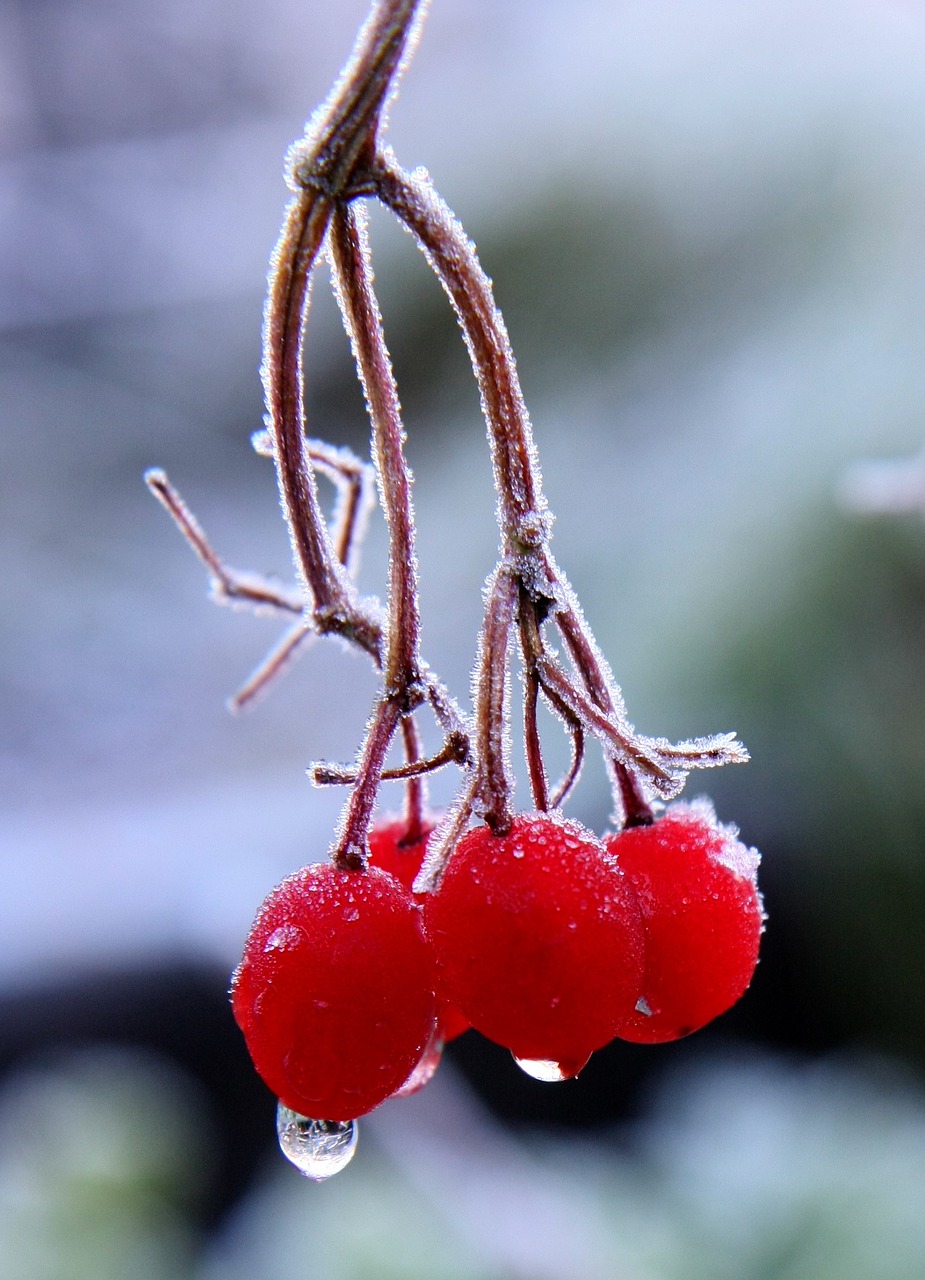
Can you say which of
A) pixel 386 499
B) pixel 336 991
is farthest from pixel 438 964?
pixel 386 499

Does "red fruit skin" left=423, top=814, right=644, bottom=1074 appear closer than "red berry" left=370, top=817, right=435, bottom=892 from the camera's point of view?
Yes

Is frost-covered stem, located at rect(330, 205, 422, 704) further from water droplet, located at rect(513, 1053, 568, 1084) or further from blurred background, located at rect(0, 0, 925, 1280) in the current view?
blurred background, located at rect(0, 0, 925, 1280)

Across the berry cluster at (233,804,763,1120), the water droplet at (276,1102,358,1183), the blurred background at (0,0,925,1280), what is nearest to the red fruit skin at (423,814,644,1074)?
the berry cluster at (233,804,763,1120)

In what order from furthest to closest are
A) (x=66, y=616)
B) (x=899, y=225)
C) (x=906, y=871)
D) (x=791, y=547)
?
(x=66, y=616)
(x=899, y=225)
(x=791, y=547)
(x=906, y=871)

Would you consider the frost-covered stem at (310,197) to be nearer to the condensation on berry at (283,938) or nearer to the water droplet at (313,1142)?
the condensation on berry at (283,938)

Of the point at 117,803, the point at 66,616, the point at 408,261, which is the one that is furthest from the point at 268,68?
the point at 117,803

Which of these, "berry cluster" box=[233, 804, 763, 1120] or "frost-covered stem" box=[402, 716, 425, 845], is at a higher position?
"frost-covered stem" box=[402, 716, 425, 845]

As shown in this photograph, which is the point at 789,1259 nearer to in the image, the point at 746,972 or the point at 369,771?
the point at 746,972

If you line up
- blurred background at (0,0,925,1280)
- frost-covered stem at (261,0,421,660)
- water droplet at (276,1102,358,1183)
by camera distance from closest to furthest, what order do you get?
frost-covered stem at (261,0,421,660)
water droplet at (276,1102,358,1183)
blurred background at (0,0,925,1280)
